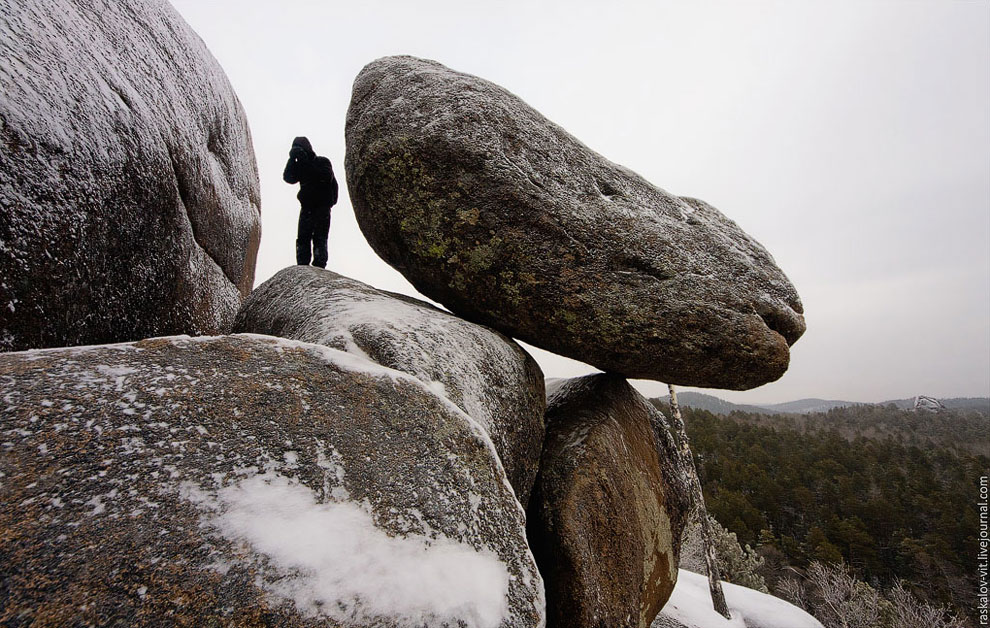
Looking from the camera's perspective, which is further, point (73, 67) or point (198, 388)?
point (73, 67)

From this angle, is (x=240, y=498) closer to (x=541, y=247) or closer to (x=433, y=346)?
(x=433, y=346)

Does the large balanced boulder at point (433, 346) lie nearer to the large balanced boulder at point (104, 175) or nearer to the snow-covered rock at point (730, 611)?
the large balanced boulder at point (104, 175)

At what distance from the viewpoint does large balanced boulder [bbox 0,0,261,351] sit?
2371mm

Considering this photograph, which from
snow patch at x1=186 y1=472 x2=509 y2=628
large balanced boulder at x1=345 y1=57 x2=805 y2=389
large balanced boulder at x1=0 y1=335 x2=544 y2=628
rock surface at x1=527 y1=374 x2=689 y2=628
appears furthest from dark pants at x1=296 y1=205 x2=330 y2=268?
snow patch at x1=186 y1=472 x2=509 y2=628

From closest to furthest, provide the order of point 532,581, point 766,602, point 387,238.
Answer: point 532,581
point 387,238
point 766,602

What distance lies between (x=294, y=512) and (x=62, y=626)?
2.06ft

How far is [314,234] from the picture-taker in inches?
245

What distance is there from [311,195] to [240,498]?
525 centimetres

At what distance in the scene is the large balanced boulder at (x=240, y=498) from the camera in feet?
4.37

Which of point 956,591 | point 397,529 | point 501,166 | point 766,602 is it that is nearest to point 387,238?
point 501,166

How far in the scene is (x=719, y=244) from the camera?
4.53 m

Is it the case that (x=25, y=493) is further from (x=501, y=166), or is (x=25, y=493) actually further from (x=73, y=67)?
(x=501, y=166)

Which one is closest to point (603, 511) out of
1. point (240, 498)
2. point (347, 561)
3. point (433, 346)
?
point (433, 346)

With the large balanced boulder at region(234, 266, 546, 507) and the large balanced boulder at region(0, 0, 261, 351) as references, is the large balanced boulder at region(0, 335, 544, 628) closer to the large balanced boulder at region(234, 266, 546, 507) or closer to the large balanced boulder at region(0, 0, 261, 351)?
the large balanced boulder at region(234, 266, 546, 507)
